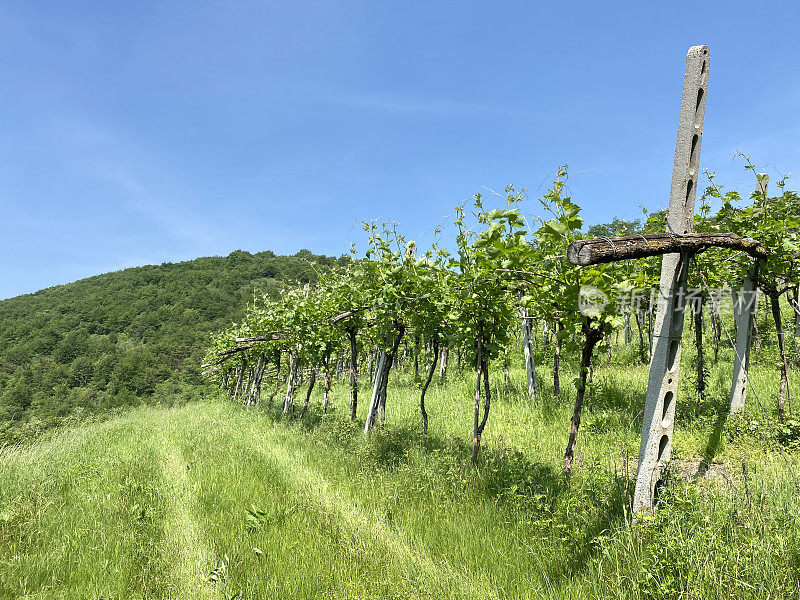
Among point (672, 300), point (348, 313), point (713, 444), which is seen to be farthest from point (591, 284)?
point (348, 313)

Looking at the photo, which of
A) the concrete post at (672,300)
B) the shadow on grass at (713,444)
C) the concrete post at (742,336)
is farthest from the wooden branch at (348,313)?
the concrete post at (742,336)

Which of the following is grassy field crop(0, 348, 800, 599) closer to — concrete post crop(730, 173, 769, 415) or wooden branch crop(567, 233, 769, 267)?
concrete post crop(730, 173, 769, 415)

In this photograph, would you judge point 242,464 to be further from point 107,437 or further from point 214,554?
point 107,437

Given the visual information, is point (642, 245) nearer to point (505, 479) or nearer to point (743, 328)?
point (505, 479)

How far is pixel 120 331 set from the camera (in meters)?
80.8

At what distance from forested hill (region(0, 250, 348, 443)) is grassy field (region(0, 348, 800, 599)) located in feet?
113

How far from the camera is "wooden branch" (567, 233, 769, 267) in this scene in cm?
296

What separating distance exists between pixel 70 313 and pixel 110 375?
120 ft

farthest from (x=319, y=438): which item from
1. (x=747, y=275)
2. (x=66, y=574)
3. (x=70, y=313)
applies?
(x=70, y=313)

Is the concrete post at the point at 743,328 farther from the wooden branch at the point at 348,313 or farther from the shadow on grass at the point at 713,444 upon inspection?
the wooden branch at the point at 348,313

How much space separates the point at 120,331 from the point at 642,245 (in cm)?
9557

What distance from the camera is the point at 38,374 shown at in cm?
6594

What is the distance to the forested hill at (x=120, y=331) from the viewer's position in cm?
5562

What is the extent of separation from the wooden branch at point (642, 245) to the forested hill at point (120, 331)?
3835cm
